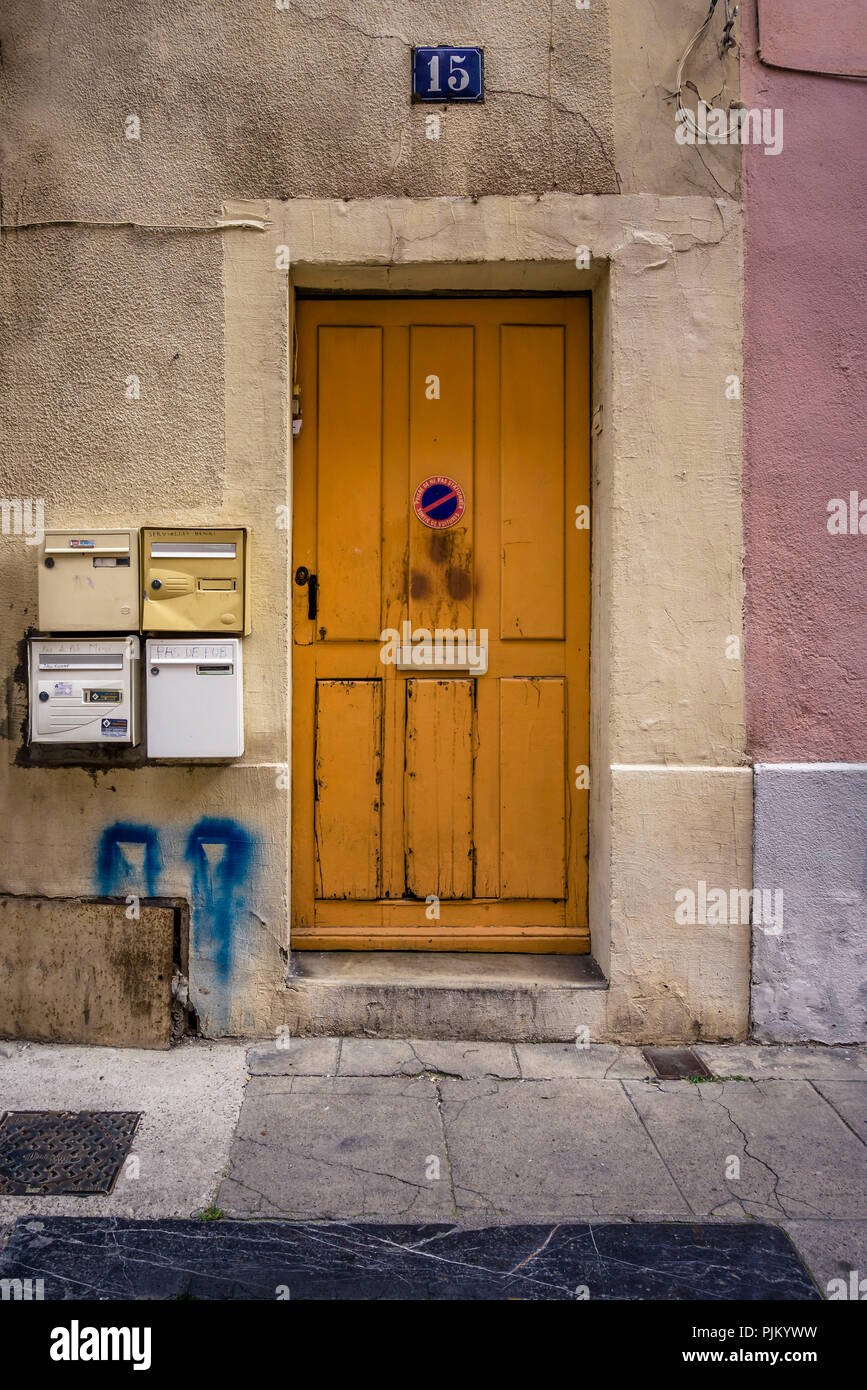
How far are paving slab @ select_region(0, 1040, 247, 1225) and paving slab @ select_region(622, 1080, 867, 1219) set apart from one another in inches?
58.2

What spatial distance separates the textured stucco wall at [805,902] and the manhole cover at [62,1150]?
2.48 metres

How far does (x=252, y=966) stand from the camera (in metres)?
3.80

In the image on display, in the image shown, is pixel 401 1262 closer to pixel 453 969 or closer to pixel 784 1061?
pixel 453 969

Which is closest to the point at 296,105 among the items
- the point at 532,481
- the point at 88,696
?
the point at 532,481

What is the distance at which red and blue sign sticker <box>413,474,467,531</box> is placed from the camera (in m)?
4.07

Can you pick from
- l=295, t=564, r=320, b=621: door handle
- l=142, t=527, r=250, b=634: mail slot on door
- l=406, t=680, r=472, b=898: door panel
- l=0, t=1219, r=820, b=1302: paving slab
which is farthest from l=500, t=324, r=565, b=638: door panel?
l=0, t=1219, r=820, b=1302: paving slab

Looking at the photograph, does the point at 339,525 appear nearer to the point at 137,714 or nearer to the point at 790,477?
the point at 137,714

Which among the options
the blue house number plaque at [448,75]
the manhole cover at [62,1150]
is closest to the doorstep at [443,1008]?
the manhole cover at [62,1150]

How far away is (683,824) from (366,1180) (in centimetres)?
182

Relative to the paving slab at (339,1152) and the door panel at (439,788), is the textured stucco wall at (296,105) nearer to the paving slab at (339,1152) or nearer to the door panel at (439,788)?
the door panel at (439,788)

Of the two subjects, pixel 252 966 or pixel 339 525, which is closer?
pixel 252 966
